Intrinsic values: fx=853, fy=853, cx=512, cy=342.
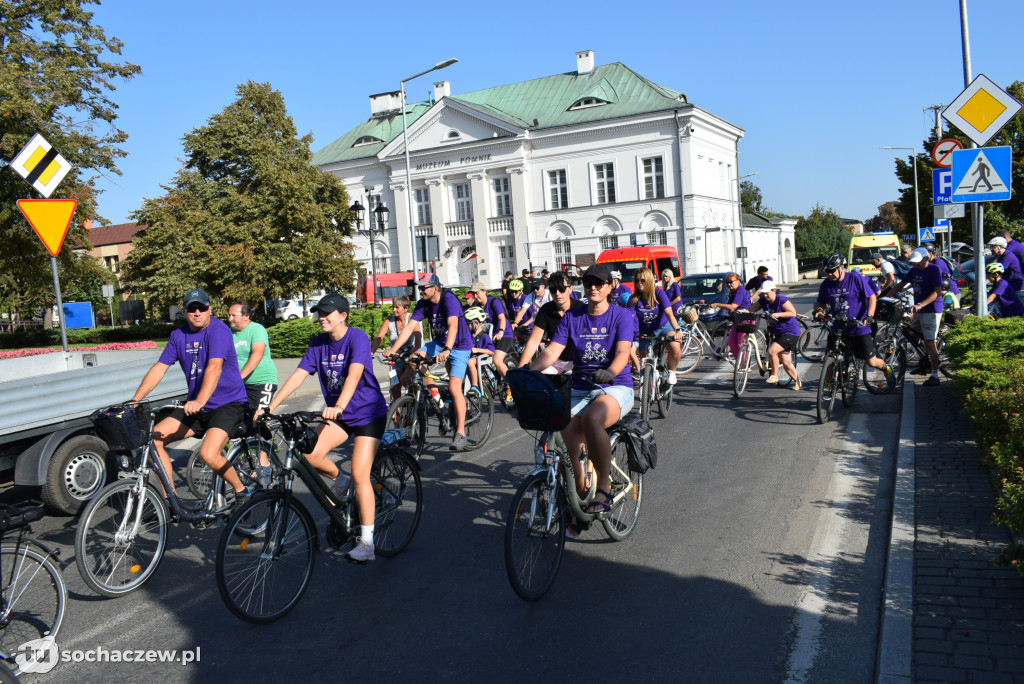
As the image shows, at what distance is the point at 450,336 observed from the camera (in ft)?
29.5

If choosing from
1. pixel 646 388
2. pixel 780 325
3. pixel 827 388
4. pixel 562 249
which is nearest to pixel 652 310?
pixel 646 388

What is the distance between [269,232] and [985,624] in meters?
31.3

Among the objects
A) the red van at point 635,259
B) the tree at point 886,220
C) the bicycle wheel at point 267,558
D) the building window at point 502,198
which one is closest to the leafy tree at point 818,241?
the tree at point 886,220

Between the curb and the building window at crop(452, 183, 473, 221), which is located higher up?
the building window at crop(452, 183, 473, 221)

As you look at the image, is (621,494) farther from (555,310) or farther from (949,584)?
(949,584)

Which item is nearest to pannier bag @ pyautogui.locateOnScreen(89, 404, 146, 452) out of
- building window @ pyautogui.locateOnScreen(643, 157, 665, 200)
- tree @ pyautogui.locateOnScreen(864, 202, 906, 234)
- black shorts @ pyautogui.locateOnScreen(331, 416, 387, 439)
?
black shorts @ pyautogui.locateOnScreen(331, 416, 387, 439)

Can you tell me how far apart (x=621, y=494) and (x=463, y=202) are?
49.7 meters

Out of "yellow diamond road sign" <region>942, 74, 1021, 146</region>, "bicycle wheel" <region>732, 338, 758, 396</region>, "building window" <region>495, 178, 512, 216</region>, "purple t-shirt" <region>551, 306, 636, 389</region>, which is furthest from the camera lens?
"building window" <region>495, 178, 512, 216</region>

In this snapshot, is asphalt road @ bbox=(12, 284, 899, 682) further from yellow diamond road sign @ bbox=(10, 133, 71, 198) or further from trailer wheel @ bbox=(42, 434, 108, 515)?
yellow diamond road sign @ bbox=(10, 133, 71, 198)

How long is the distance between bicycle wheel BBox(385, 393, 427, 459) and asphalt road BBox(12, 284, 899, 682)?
3.10 feet

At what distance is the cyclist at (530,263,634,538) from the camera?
5336 mm

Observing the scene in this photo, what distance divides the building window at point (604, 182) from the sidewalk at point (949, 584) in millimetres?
44261

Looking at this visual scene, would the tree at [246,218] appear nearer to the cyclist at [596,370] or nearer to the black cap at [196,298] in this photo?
the black cap at [196,298]

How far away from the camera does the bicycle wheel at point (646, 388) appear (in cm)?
988
